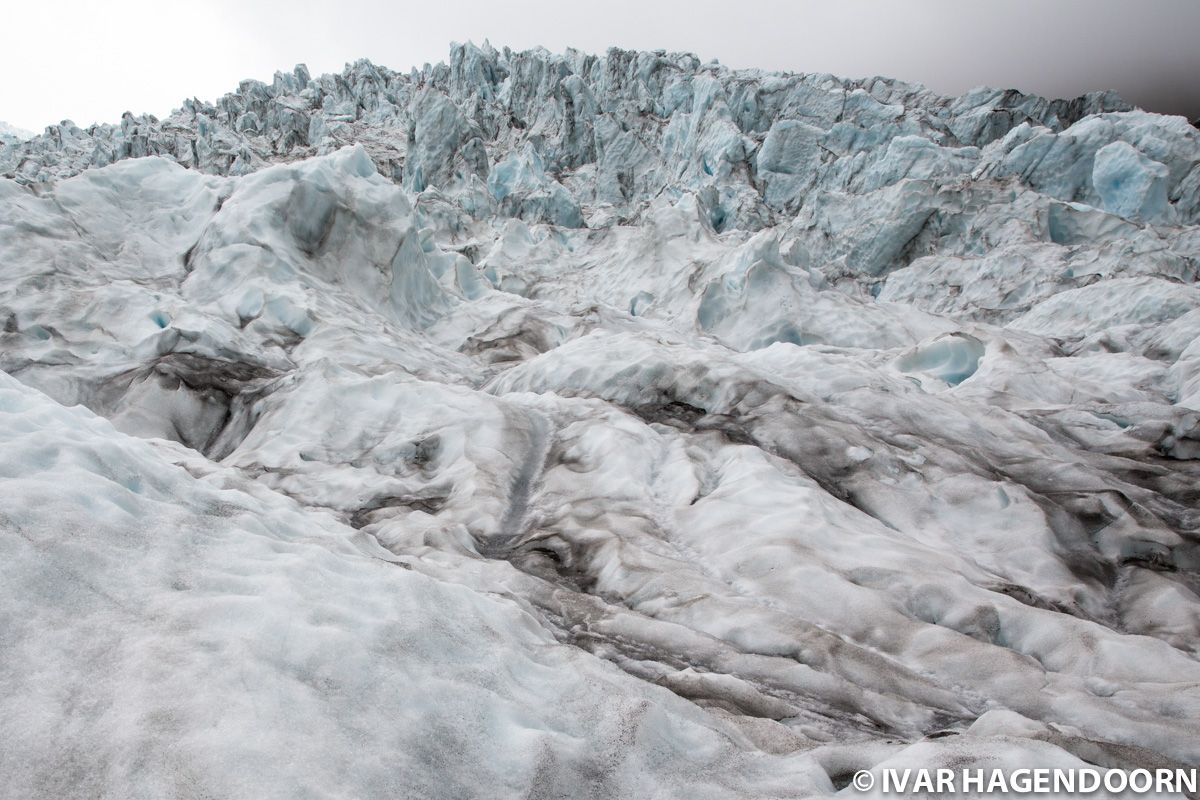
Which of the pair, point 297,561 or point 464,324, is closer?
point 297,561

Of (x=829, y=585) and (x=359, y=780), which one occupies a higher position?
(x=829, y=585)

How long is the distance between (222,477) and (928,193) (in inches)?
1451

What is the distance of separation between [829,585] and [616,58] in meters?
72.3

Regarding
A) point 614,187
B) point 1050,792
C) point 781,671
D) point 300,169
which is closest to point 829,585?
point 781,671

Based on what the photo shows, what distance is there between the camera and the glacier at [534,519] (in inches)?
125

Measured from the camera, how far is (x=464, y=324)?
18562mm

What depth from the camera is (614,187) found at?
5488 cm

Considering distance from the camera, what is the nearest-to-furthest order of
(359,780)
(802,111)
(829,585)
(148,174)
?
(359,780) < (829,585) < (148,174) < (802,111)

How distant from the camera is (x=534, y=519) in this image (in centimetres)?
802

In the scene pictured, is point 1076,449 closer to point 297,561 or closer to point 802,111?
point 297,561

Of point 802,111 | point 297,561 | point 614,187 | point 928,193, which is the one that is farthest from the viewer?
point 802,111

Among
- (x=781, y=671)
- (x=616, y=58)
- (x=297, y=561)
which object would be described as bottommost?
(x=297, y=561)

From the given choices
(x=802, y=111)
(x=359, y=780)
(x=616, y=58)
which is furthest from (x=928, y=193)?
(x=616, y=58)

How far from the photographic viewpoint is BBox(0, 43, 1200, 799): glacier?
317cm
